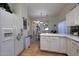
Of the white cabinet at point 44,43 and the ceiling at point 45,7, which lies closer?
the white cabinet at point 44,43

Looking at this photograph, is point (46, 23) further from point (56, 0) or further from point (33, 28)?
point (56, 0)

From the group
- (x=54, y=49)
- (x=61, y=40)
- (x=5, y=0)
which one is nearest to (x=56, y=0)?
(x=5, y=0)

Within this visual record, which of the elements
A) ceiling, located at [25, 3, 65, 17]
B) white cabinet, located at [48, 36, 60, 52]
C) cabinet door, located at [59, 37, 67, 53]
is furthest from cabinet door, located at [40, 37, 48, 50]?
ceiling, located at [25, 3, 65, 17]

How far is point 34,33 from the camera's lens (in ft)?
30.4

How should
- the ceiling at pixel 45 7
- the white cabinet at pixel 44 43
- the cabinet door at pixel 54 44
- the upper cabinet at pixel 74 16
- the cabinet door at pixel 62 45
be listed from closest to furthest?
the upper cabinet at pixel 74 16 < the cabinet door at pixel 62 45 < the cabinet door at pixel 54 44 < the white cabinet at pixel 44 43 < the ceiling at pixel 45 7

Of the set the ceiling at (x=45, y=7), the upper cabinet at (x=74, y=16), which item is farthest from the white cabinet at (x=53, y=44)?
the ceiling at (x=45, y=7)

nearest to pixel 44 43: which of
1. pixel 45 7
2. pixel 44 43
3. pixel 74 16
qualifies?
pixel 44 43

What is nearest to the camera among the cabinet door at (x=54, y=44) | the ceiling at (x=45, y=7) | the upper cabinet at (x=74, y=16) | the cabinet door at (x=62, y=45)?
the upper cabinet at (x=74, y=16)

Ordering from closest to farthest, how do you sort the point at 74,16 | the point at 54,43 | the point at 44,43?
the point at 74,16 → the point at 54,43 → the point at 44,43

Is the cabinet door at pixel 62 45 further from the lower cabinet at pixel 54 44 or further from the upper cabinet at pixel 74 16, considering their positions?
the upper cabinet at pixel 74 16

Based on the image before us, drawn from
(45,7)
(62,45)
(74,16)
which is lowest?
(62,45)

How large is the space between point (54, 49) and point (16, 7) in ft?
7.72

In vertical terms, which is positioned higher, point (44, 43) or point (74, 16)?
point (74, 16)

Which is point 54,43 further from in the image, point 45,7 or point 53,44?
point 45,7
